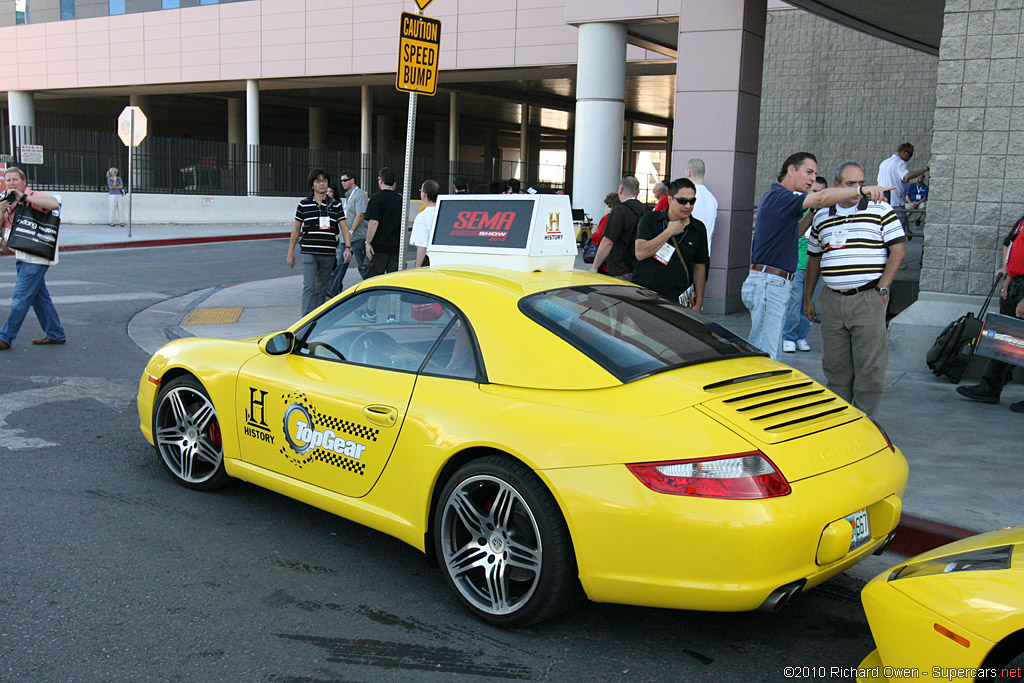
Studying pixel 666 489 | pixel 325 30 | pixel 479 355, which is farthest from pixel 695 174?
pixel 325 30

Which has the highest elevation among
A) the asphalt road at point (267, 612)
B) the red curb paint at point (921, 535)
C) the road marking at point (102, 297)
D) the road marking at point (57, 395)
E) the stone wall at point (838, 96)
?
the stone wall at point (838, 96)

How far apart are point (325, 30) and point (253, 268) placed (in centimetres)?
1613

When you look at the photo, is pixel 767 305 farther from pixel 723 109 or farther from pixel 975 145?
pixel 723 109

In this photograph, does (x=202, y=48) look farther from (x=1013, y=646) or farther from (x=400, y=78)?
(x=1013, y=646)

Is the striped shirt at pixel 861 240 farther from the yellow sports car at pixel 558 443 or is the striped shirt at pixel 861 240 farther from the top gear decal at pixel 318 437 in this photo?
the top gear decal at pixel 318 437

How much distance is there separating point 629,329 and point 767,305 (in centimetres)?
289

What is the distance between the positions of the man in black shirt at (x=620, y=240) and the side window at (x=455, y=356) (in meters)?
3.99

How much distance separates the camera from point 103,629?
350 cm

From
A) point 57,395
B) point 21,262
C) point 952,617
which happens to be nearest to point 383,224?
point 21,262

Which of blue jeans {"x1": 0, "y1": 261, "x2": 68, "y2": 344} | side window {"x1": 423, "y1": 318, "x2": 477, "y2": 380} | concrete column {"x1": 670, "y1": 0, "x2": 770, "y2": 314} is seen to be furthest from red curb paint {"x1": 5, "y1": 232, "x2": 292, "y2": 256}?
side window {"x1": 423, "y1": 318, "x2": 477, "y2": 380}

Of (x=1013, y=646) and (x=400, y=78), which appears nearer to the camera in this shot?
(x=1013, y=646)

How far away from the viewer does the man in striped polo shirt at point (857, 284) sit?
577 centimetres

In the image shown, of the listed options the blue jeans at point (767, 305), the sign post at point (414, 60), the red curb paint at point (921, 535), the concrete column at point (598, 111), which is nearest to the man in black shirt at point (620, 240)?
the blue jeans at point (767, 305)

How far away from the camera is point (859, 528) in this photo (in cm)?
343
